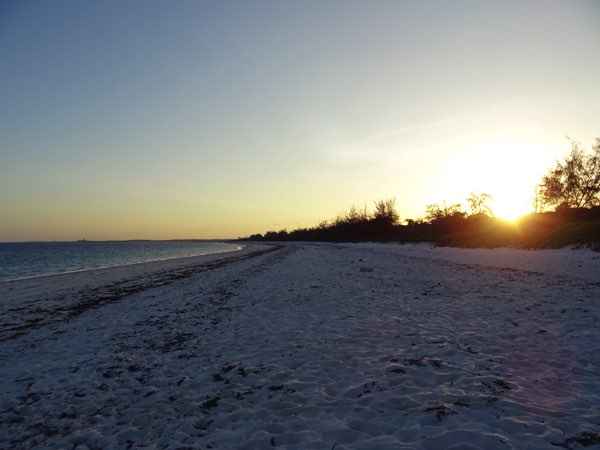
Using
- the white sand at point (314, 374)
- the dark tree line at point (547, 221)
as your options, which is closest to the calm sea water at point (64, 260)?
the white sand at point (314, 374)

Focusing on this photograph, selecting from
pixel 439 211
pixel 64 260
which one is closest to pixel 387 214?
pixel 439 211

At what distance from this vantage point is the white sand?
5191mm

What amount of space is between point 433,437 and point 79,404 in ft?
19.8

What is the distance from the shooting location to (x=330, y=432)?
5148 mm

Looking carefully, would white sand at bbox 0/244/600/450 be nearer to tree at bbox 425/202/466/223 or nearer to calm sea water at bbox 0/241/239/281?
calm sea water at bbox 0/241/239/281

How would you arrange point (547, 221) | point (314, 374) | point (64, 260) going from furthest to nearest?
point (64, 260)
point (547, 221)
point (314, 374)

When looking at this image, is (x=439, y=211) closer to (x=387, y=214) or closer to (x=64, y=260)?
(x=387, y=214)

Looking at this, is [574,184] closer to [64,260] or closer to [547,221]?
[547,221]

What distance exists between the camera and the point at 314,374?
725 cm

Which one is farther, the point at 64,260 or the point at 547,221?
the point at 64,260

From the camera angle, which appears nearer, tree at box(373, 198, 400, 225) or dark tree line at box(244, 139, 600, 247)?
dark tree line at box(244, 139, 600, 247)

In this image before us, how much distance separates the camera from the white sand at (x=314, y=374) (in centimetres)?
519

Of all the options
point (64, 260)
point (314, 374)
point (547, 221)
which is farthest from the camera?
point (64, 260)

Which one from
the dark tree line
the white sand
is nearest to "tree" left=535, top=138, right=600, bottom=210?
the dark tree line
